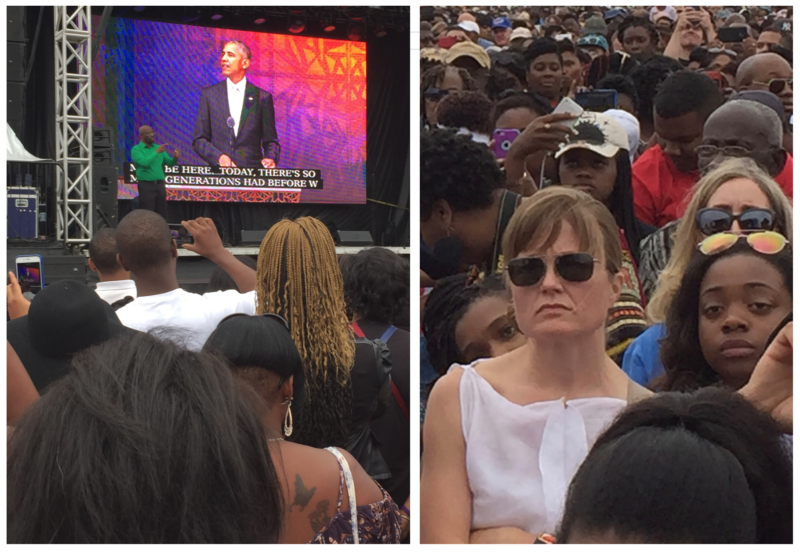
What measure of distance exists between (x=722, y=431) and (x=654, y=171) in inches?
40.2

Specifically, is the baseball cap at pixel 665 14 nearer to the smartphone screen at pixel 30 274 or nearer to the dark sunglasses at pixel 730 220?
the dark sunglasses at pixel 730 220

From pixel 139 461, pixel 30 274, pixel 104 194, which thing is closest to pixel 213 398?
pixel 139 461

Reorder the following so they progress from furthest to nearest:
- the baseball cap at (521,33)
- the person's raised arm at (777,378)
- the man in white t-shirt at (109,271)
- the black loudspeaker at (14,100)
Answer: the black loudspeaker at (14,100) < the man in white t-shirt at (109,271) < the baseball cap at (521,33) < the person's raised arm at (777,378)

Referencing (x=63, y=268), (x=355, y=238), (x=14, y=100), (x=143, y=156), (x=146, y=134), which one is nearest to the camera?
(x=63, y=268)

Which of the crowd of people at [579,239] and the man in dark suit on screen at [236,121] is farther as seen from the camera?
the man in dark suit on screen at [236,121]

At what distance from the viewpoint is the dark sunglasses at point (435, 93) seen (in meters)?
2.19

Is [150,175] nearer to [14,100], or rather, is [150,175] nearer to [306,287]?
[14,100]

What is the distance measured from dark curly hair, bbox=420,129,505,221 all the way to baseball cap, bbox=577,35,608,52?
0.46m

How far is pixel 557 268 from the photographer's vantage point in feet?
6.57

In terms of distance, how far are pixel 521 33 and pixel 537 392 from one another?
988mm

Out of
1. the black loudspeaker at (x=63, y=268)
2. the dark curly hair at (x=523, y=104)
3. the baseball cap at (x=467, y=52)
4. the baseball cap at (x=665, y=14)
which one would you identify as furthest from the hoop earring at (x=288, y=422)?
the black loudspeaker at (x=63, y=268)

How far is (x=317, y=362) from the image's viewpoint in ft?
6.95

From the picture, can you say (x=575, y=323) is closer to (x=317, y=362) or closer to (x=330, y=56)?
(x=317, y=362)

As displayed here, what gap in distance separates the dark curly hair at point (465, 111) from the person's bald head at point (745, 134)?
1.80 ft
